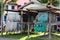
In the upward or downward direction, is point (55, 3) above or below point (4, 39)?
above

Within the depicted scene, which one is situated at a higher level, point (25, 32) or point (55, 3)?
point (55, 3)

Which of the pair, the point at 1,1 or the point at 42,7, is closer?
the point at 42,7

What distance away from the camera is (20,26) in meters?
20.5

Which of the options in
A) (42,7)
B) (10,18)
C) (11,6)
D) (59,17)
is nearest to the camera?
(42,7)

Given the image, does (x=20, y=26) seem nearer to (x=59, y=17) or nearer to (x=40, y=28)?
(x=40, y=28)

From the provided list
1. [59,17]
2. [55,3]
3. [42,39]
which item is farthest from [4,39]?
[59,17]

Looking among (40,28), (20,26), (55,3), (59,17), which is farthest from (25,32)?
(59,17)

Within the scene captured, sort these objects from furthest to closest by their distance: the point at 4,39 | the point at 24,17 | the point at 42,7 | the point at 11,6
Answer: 1. the point at 11,6
2. the point at 24,17
3. the point at 42,7
4. the point at 4,39

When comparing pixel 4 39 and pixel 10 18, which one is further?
pixel 10 18

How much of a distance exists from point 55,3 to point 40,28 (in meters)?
7.43

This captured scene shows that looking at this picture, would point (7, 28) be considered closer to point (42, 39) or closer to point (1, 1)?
point (1, 1)

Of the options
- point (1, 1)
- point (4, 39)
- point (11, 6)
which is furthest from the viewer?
point (11, 6)

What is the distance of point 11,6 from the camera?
30344mm

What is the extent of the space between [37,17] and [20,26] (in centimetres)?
173
